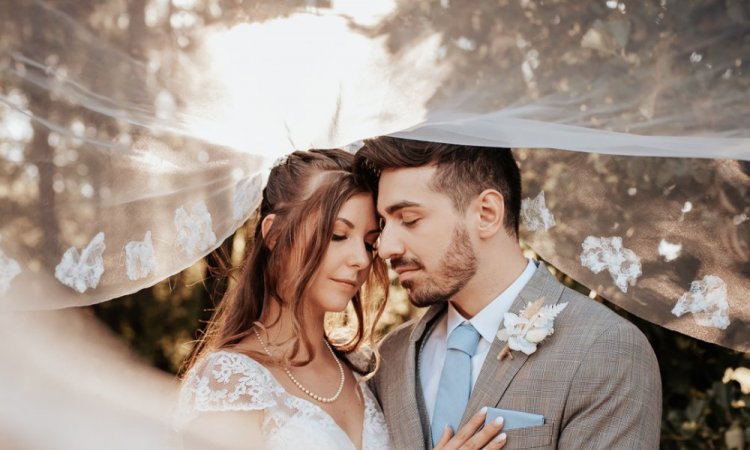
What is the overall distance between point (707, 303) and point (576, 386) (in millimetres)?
448

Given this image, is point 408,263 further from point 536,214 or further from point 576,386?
point 576,386

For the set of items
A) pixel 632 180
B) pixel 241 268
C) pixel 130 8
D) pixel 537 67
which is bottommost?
pixel 241 268

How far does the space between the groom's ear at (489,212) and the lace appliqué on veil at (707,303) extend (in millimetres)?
600

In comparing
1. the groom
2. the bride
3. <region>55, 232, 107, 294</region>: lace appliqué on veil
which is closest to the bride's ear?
the bride

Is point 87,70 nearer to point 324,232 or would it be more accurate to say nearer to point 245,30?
point 245,30

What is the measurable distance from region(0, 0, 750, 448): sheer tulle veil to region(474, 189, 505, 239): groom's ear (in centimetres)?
48

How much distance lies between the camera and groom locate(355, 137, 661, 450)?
2.58 metres

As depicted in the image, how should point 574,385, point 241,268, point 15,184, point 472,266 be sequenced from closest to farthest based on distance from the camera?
1. point 15,184
2. point 574,385
3. point 472,266
4. point 241,268

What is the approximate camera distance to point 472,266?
2.87m

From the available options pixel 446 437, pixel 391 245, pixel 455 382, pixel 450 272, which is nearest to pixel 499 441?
pixel 446 437

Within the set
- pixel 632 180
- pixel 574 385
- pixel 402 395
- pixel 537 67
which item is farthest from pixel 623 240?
pixel 402 395

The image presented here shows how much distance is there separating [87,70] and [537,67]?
1132 millimetres

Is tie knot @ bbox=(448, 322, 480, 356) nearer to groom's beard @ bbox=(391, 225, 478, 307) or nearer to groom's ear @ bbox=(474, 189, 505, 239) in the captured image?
groom's beard @ bbox=(391, 225, 478, 307)

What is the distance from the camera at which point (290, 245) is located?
3.04 m
